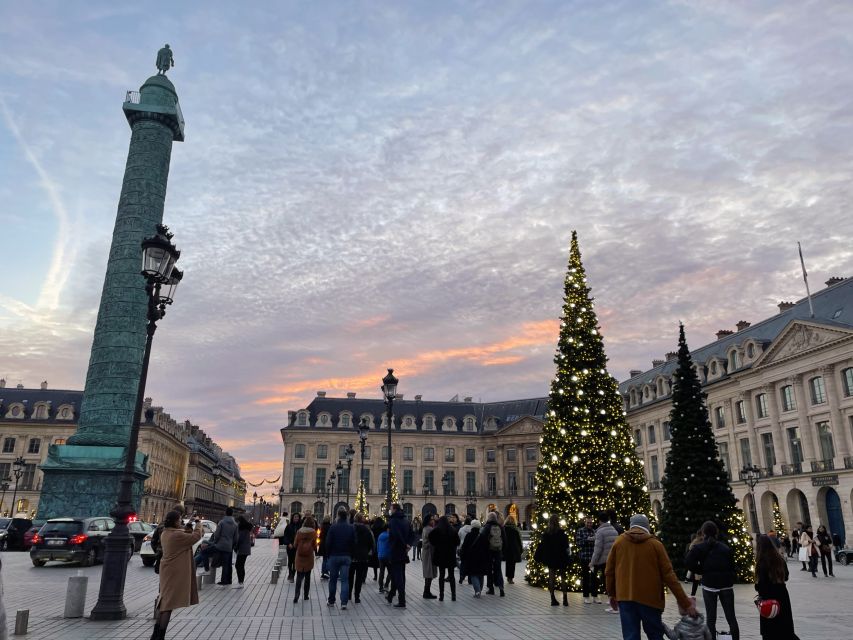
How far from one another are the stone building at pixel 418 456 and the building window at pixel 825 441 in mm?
41480

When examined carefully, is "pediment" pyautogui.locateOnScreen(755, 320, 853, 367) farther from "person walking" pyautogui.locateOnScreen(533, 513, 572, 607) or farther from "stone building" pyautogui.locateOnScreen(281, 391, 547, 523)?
"stone building" pyautogui.locateOnScreen(281, 391, 547, 523)

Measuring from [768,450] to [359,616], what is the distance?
48851 mm

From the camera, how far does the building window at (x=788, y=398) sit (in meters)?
48.9

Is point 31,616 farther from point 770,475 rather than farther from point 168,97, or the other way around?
point 770,475

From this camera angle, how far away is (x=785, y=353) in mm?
49188

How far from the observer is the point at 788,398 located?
49.5 metres

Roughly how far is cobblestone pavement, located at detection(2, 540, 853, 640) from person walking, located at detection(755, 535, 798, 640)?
3425 millimetres

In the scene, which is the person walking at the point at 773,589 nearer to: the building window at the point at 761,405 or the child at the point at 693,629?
the child at the point at 693,629

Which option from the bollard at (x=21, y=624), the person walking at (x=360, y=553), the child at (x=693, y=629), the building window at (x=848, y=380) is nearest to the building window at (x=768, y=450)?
the building window at (x=848, y=380)

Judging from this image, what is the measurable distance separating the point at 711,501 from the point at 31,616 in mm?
17538

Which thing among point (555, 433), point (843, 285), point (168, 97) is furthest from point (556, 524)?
point (843, 285)

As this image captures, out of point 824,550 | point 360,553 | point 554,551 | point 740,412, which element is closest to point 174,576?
point 360,553

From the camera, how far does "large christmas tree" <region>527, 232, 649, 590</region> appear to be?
16297 millimetres

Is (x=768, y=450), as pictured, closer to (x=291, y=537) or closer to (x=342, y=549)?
(x=291, y=537)
